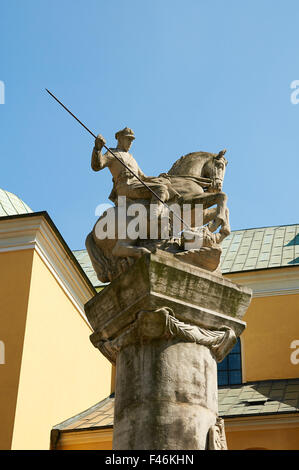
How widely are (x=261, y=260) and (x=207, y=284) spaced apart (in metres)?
14.9

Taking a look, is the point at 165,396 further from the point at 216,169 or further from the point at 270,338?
the point at 270,338

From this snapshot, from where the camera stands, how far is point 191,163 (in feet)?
23.0

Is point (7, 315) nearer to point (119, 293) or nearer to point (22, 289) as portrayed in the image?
point (22, 289)

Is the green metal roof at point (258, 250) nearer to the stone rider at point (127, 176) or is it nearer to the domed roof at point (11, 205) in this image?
the domed roof at point (11, 205)

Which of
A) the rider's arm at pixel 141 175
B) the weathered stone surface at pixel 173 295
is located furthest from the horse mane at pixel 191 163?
the weathered stone surface at pixel 173 295

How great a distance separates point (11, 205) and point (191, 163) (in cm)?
1334

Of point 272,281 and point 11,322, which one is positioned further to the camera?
point 272,281

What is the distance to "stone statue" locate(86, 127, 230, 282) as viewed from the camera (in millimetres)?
6027

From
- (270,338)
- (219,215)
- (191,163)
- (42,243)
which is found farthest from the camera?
(270,338)

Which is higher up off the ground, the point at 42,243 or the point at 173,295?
the point at 42,243

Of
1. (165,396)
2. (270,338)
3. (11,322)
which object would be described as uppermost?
(270,338)

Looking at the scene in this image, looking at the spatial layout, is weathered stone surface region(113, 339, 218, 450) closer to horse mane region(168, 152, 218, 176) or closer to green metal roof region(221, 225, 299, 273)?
horse mane region(168, 152, 218, 176)

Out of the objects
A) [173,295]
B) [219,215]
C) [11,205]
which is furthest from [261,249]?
[173,295]

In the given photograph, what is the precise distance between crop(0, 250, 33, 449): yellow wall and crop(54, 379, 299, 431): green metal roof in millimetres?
1720
